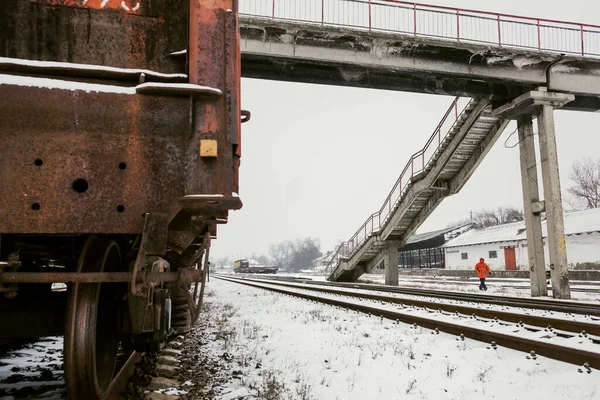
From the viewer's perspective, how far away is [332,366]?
4.86 metres

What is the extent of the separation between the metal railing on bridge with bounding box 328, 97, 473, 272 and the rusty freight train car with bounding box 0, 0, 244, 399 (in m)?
14.9

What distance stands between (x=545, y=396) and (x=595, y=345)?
2081 millimetres

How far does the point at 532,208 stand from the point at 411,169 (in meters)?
5.37

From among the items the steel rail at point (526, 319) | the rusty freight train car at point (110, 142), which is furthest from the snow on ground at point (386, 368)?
the steel rail at point (526, 319)

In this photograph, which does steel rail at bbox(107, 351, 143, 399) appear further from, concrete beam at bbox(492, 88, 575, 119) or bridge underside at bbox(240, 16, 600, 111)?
concrete beam at bbox(492, 88, 575, 119)

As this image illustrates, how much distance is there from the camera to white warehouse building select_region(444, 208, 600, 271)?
2970 centimetres

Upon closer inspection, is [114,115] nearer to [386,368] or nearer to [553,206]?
[386,368]

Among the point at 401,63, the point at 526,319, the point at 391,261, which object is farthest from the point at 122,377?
the point at 391,261

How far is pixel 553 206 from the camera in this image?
13.5 meters

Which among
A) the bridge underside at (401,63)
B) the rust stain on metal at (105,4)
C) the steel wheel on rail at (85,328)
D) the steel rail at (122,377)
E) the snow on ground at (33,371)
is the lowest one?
the snow on ground at (33,371)

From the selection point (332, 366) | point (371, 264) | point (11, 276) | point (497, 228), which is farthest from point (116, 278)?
point (497, 228)

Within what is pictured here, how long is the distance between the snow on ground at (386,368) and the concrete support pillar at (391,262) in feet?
45.3

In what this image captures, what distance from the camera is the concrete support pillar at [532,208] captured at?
45.5ft

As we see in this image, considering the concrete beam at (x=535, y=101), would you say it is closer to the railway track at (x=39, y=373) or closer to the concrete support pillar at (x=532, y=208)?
the concrete support pillar at (x=532, y=208)
